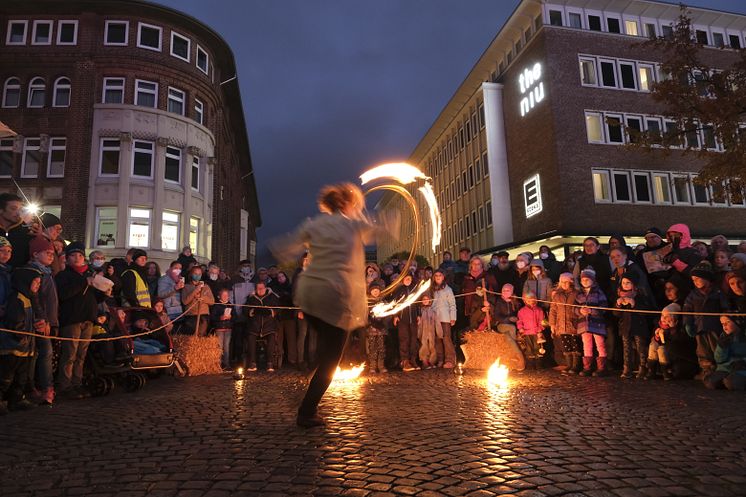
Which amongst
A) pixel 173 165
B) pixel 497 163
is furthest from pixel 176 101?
pixel 497 163

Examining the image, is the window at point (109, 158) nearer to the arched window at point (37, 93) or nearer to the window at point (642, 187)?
the arched window at point (37, 93)

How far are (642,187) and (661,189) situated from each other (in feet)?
4.48

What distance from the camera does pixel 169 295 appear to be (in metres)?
11.8

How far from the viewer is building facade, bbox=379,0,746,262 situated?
30047 millimetres

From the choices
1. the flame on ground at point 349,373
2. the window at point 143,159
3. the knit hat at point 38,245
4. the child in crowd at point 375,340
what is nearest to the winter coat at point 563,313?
the child in crowd at point 375,340

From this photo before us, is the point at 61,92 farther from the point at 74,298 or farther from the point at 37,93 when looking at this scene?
the point at 74,298

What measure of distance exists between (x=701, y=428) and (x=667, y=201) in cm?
3030

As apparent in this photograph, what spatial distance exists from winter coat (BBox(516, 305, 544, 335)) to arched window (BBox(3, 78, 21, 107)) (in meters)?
30.9

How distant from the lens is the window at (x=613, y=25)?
33281 millimetres

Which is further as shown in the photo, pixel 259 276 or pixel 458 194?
pixel 458 194

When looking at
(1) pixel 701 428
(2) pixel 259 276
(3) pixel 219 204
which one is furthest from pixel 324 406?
(3) pixel 219 204

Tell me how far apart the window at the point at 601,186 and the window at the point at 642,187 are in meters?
1.92

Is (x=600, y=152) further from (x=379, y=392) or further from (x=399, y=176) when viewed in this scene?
(x=379, y=392)

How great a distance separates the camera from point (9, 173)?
28547 millimetres
